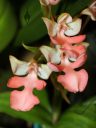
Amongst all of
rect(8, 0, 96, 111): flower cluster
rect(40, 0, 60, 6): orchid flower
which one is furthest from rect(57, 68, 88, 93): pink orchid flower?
rect(40, 0, 60, 6): orchid flower

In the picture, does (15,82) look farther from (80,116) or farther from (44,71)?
(80,116)

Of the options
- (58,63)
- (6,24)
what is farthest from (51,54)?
(6,24)

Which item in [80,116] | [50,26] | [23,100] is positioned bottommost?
[80,116]

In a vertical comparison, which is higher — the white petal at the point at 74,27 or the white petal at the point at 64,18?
the white petal at the point at 64,18

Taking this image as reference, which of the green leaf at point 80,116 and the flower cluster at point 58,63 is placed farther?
the green leaf at point 80,116

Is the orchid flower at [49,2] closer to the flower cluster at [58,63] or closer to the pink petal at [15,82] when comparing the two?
the flower cluster at [58,63]

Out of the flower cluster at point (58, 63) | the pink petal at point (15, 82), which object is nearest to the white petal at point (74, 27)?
the flower cluster at point (58, 63)

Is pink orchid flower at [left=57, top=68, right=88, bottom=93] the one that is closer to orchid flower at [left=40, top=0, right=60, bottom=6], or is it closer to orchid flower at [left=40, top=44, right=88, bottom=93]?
orchid flower at [left=40, top=44, right=88, bottom=93]
